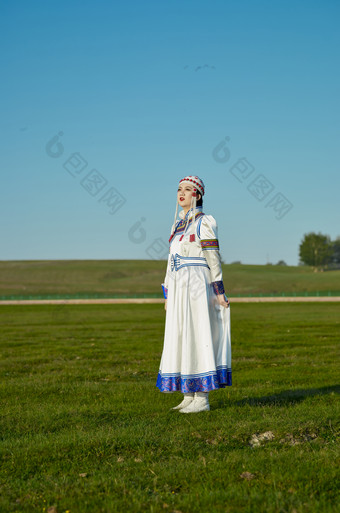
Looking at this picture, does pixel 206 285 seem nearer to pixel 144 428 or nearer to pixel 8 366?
pixel 144 428

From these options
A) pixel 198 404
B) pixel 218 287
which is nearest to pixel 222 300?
pixel 218 287

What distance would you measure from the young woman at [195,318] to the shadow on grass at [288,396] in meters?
0.89

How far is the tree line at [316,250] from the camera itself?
157 metres

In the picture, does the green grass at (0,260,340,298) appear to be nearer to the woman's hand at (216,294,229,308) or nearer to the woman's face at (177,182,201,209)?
the woman's face at (177,182,201,209)

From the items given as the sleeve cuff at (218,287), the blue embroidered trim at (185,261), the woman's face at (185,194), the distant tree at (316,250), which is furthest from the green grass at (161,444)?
the distant tree at (316,250)

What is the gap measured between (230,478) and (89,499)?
3.81 feet

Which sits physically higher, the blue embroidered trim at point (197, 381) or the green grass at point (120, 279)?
the green grass at point (120, 279)

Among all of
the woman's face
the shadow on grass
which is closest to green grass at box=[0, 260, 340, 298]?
the shadow on grass

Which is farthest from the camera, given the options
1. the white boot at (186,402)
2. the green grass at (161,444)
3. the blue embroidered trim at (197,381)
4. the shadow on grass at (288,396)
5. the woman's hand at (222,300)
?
the shadow on grass at (288,396)

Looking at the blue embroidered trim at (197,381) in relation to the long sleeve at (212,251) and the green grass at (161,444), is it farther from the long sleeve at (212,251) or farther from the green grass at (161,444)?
the long sleeve at (212,251)

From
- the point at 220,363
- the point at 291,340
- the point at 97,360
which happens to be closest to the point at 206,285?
the point at 220,363

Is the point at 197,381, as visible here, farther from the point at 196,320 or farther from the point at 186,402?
the point at 196,320

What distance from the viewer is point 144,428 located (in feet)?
22.2

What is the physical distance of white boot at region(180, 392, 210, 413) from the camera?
7.74 metres
